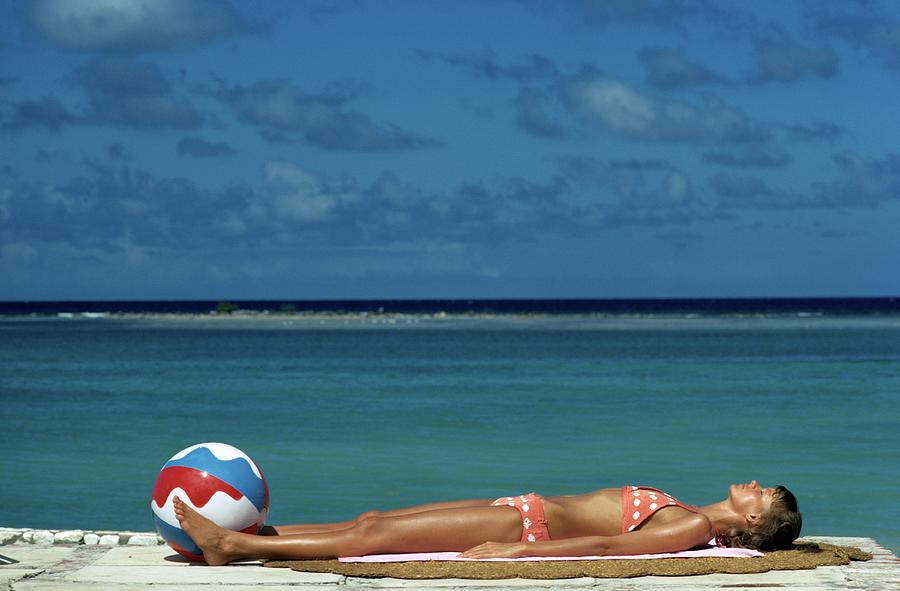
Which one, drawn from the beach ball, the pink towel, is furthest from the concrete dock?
the pink towel

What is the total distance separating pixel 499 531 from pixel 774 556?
1769mm

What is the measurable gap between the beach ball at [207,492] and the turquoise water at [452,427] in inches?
234

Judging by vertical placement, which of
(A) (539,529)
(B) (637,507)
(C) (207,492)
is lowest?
(A) (539,529)

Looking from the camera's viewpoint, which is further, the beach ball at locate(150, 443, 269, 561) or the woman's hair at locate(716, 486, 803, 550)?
the woman's hair at locate(716, 486, 803, 550)

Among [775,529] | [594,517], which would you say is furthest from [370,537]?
[775,529]

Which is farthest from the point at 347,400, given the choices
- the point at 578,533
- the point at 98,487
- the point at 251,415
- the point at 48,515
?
the point at 578,533

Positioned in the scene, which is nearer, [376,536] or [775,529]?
[376,536]

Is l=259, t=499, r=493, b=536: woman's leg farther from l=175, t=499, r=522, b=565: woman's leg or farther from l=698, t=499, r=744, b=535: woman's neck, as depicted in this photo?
l=698, t=499, r=744, b=535: woman's neck

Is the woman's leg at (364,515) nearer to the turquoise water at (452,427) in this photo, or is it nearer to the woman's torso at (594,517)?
the woman's torso at (594,517)

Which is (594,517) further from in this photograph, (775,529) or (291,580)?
(291,580)

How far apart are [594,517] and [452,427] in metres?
14.3

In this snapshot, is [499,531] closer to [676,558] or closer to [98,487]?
[676,558]

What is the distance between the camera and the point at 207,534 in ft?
26.0

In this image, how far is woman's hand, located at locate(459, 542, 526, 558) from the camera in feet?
25.9
